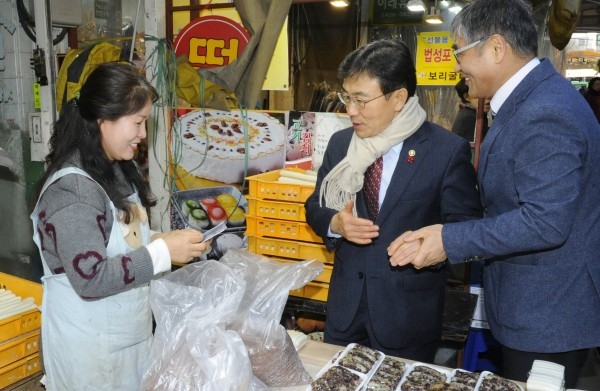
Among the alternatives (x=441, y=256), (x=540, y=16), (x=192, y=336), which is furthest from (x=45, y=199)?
(x=540, y=16)

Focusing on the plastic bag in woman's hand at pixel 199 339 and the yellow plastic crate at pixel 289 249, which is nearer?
the plastic bag in woman's hand at pixel 199 339

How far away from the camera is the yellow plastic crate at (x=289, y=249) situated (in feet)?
10.3

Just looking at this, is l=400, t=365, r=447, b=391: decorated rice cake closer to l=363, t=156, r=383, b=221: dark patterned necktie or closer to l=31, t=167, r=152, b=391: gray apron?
l=363, t=156, r=383, b=221: dark patterned necktie

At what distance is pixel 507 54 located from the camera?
1.73 meters

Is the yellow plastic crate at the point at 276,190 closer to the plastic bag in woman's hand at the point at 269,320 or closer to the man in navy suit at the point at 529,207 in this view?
the man in navy suit at the point at 529,207

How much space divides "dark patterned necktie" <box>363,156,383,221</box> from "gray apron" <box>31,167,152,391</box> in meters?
0.91

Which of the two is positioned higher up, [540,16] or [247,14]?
[540,16]

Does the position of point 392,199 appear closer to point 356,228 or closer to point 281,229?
point 356,228

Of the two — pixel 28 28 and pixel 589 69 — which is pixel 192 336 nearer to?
pixel 28 28

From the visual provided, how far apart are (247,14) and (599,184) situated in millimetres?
2508

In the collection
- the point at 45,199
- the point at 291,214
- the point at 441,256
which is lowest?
the point at 291,214

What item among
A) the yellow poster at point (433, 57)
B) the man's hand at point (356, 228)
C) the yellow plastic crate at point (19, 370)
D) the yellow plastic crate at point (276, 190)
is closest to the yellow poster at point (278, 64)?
the yellow plastic crate at point (276, 190)

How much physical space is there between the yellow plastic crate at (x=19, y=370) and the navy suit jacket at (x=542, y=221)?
213 cm

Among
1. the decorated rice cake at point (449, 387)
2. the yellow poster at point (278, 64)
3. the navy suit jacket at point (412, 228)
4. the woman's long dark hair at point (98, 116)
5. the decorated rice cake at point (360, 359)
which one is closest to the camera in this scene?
the decorated rice cake at point (449, 387)
